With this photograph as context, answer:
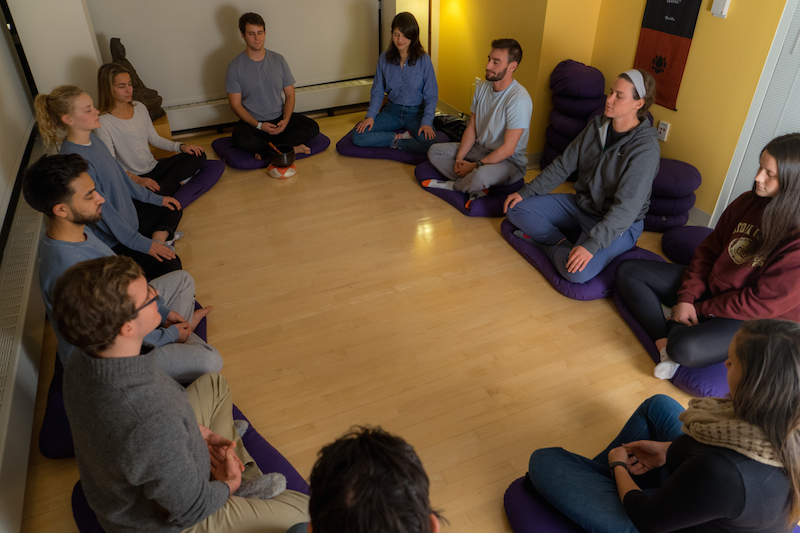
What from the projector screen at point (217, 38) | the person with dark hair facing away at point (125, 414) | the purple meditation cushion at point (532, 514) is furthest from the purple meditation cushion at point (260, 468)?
the projector screen at point (217, 38)

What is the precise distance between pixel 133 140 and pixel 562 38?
3.11 m

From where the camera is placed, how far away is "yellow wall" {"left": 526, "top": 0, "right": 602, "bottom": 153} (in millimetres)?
3871

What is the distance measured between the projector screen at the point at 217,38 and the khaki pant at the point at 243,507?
3734 millimetres

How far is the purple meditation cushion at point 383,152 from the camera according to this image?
4434mm

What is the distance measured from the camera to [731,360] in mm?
1347

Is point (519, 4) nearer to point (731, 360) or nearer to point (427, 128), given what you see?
point (427, 128)

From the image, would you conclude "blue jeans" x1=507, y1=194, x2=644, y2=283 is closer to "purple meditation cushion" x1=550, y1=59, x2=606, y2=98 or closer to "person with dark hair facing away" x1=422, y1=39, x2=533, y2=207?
"person with dark hair facing away" x1=422, y1=39, x2=533, y2=207

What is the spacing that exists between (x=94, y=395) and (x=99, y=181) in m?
1.78

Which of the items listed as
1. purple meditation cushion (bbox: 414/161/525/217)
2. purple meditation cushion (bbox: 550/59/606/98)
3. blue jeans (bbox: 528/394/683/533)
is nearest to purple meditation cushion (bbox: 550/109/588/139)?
purple meditation cushion (bbox: 550/59/606/98)

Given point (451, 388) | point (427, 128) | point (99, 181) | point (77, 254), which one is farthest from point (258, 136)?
point (451, 388)

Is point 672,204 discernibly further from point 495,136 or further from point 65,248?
point 65,248

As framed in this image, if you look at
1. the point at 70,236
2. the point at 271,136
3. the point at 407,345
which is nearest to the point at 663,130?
the point at 407,345

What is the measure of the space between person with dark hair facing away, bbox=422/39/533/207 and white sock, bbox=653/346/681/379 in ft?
5.57

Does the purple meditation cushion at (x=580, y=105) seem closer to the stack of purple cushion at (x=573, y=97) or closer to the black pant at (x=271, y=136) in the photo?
the stack of purple cushion at (x=573, y=97)
